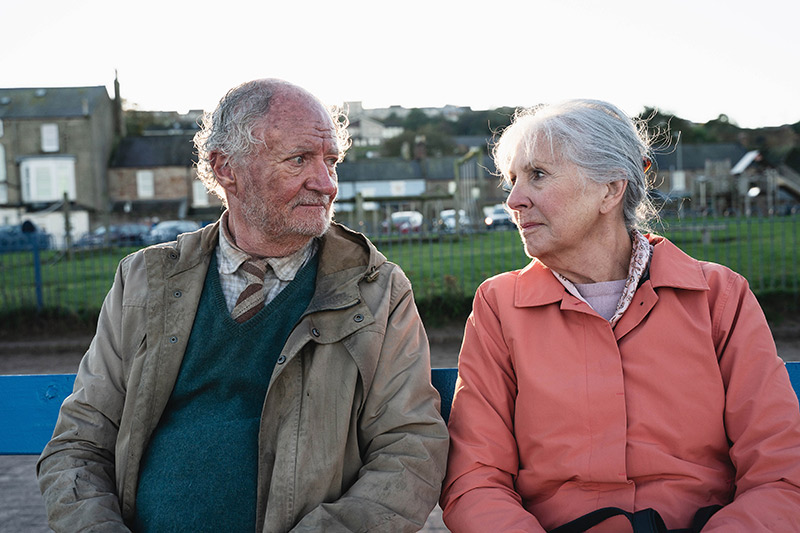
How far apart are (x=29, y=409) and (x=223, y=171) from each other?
118cm

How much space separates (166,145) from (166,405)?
51.5 meters

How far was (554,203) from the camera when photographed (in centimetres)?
241

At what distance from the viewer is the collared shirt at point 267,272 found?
263 cm

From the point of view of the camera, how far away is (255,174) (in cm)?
261

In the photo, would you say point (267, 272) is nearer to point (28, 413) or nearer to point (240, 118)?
point (240, 118)

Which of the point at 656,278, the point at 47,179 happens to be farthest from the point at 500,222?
the point at 47,179

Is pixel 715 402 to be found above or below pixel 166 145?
below

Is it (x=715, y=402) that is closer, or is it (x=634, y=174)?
(x=715, y=402)

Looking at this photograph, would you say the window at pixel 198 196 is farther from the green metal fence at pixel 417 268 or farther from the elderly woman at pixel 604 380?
the elderly woman at pixel 604 380

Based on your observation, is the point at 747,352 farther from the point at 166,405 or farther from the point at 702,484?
the point at 166,405

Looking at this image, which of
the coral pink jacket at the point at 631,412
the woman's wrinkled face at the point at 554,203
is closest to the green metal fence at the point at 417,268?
the woman's wrinkled face at the point at 554,203

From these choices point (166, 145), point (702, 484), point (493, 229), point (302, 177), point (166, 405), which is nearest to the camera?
point (702, 484)

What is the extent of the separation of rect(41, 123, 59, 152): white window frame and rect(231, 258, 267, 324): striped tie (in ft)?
161

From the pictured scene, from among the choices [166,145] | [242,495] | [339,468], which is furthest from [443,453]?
[166,145]
